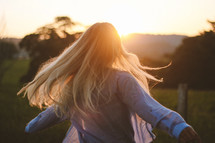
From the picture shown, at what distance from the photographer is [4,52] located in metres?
12.7

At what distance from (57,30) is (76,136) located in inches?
696

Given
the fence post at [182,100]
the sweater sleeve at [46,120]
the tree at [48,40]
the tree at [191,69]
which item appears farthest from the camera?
the tree at [191,69]

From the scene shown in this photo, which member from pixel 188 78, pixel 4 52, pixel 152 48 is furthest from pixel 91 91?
pixel 152 48

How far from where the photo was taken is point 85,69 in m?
1.82

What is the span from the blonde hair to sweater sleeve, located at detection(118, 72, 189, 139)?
0.17 m

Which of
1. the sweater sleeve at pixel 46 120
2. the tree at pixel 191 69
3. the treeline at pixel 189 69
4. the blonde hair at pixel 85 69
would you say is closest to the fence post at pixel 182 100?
the blonde hair at pixel 85 69

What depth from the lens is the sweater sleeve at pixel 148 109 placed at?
1.39 m

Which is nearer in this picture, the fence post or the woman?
the woman

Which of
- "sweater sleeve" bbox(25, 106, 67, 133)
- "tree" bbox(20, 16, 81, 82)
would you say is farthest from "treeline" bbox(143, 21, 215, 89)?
"sweater sleeve" bbox(25, 106, 67, 133)

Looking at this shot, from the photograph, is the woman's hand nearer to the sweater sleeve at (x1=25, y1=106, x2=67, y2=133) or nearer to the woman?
the woman

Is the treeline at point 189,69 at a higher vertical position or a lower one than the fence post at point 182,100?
lower

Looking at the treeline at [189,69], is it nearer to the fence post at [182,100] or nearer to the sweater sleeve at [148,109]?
the fence post at [182,100]

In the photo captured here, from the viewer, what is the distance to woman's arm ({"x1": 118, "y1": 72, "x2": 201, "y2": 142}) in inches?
54.7

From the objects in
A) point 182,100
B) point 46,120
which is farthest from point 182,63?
point 46,120
